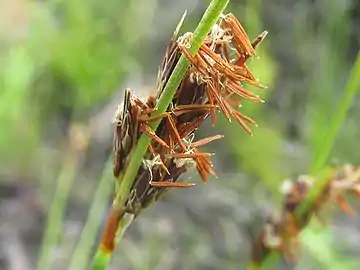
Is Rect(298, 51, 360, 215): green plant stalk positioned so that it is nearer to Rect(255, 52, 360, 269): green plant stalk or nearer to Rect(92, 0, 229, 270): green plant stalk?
Rect(255, 52, 360, 269): green plant stalk

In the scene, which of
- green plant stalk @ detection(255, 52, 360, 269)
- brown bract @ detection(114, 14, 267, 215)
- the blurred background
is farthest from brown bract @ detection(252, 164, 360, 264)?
the blurred background

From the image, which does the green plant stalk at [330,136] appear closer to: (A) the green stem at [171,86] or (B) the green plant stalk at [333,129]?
(B) the green plant stalk at [333,129]

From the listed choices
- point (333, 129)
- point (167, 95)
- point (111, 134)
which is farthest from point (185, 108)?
point (111, 134)

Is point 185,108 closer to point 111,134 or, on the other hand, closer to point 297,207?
point 297,207

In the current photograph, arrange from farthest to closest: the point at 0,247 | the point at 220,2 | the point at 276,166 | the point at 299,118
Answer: the point at 299,118, the point at 276,166, the point at 0,247, the point at 220,2

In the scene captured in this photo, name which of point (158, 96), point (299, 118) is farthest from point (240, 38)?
point (299, 118)

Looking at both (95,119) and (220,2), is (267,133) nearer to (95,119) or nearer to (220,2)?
(95,119)

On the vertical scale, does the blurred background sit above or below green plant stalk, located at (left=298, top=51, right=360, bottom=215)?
below
